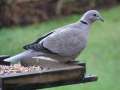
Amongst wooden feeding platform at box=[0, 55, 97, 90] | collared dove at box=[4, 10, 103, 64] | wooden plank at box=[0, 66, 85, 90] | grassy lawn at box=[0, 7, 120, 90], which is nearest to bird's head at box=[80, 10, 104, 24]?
collared dove at box=[4, 10, 103, 64]

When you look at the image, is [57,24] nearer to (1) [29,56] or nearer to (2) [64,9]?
(2) [64,9]

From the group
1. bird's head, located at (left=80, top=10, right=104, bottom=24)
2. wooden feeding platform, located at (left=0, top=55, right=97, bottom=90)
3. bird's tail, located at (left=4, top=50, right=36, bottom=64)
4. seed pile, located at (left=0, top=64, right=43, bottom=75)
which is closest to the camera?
wooden feeding platform, located at (left=0, top=55, right=97, bottom=90)

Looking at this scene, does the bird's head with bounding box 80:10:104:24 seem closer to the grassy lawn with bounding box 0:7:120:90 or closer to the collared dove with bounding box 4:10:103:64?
the collared dove with bounding box 4:10:103:64

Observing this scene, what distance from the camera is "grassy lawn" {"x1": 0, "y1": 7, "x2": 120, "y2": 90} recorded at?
419 inches

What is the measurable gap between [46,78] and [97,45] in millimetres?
8333

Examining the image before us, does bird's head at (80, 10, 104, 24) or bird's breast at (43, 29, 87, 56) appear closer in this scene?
bird's breast at (43, 29, 87, 56)

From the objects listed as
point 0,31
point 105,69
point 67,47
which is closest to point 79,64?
point 67,47

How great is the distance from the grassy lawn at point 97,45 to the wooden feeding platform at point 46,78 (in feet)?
15.5

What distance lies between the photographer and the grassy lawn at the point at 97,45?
1065 centimetres

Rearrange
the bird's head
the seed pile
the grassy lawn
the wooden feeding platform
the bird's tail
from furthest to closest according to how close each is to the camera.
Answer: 1. the grassy lawn
2. the bird's head
3. the bird's tail
4. the seed pile
5. the wooden feeding platform

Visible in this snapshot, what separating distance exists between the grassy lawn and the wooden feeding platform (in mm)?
4723

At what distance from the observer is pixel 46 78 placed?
17.0ft

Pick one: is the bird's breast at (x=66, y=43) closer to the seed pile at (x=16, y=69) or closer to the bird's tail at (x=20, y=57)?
the bird's tail at (x=20, y=57)

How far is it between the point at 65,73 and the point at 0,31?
9.21 metres
